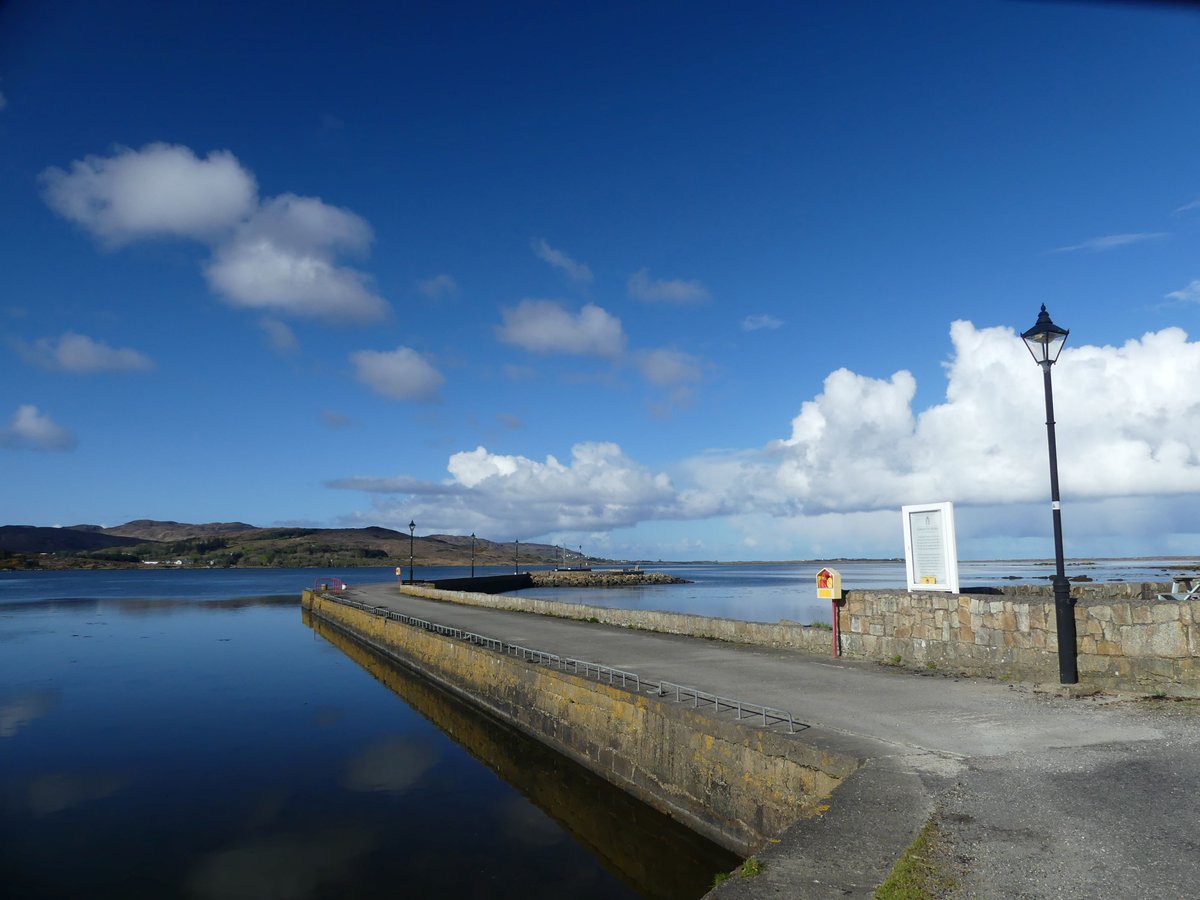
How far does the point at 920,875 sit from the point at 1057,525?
Answer: 7712 mm

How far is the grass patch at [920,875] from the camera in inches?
161

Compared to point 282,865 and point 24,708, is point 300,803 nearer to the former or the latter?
point 282,865

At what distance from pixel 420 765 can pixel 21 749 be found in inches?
322

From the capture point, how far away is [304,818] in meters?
10.3

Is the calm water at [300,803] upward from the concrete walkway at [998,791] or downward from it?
downward

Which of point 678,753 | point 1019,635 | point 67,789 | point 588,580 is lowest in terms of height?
point 588,580

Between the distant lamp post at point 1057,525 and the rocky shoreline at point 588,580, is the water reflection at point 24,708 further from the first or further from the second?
the rocky shoreline at point 588,580

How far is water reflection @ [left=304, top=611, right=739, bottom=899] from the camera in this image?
25.8 feet

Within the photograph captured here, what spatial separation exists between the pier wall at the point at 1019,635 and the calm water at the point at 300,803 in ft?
16.7

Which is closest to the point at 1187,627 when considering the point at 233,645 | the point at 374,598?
the point at 233,645

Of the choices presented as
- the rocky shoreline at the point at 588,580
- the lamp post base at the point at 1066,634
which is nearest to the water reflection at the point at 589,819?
the lamp post base at the point at 1066,634

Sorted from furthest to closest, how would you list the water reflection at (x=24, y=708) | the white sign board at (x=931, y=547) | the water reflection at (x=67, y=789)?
the water reflection at (x=24, y=708) → the white sign board at (x=931, y=547) → the water reflection at (x=67, y=789)

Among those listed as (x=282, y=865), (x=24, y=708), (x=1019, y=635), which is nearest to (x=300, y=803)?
(x=282, y=865)

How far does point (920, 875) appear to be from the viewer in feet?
14.0
